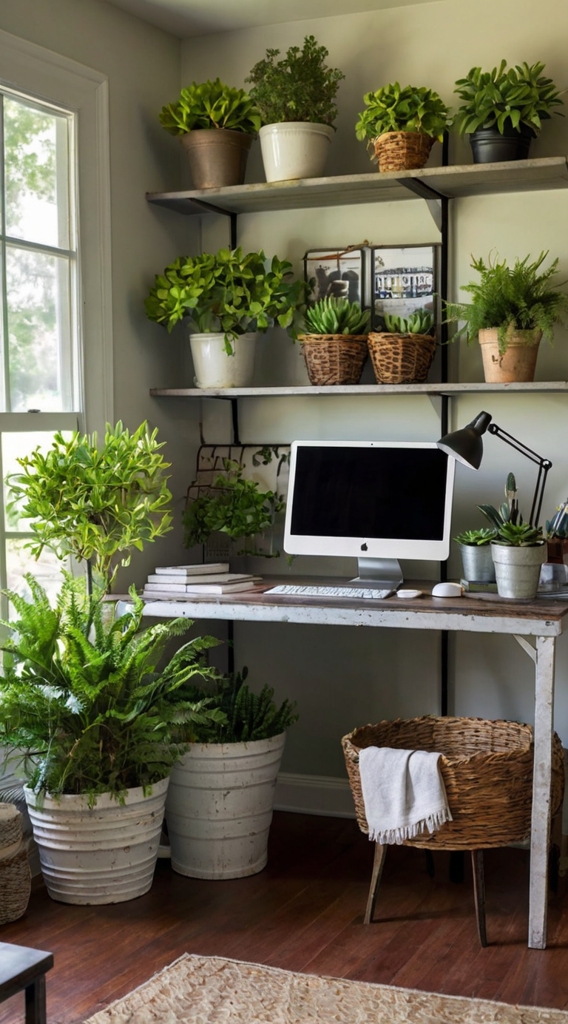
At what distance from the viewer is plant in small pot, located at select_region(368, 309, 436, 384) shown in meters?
3.37

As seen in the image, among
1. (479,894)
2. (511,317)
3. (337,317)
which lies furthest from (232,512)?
(479,894)

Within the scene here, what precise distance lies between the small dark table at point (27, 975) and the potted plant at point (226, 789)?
122cm

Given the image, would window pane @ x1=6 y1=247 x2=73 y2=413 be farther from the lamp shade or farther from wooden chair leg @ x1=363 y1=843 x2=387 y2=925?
wooden chair leg @ x1=363 y1=843 x2=387 y2=925

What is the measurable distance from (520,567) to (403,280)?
1127mm

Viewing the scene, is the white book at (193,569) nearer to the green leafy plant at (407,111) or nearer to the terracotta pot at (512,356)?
the terracotta pot at (512,356)

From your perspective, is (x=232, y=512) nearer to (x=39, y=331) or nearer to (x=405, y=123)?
(x=39, y=331)

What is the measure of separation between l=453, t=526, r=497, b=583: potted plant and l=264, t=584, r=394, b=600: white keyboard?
243mm

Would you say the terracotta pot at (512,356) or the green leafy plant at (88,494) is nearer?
the green leafy plant at (88,494)

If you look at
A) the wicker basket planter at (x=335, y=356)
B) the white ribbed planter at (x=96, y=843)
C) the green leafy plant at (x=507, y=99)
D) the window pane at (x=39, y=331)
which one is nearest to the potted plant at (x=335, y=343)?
the wicker basket planter at (x=335, y=356)

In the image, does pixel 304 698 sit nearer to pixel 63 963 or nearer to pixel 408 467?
pixel 408 467

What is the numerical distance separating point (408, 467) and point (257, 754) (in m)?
0.97

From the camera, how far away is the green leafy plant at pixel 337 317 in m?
3.48

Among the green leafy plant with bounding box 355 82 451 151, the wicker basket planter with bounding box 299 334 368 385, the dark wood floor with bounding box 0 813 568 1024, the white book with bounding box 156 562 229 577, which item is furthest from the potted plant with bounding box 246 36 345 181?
the dark wood floor with bounding box 0 813 568 1024

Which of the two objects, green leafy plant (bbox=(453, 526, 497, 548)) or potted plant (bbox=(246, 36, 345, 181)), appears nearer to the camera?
green leafy plant (bbox=(453, 526, 497, 548))
